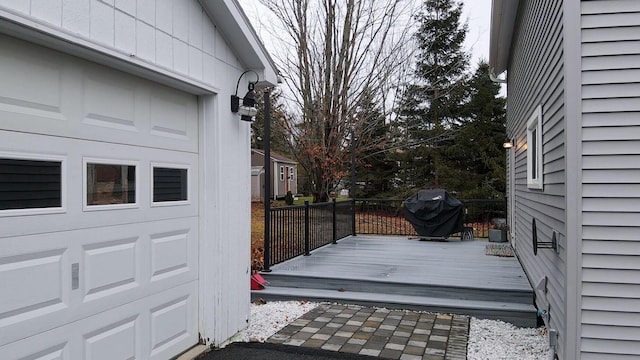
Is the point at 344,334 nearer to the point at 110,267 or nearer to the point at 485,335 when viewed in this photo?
the point at 485,335

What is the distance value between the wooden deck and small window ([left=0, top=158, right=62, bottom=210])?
11.0 feet

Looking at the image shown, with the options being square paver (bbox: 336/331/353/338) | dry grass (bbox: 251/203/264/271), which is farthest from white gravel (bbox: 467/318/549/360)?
dry grass (bbox: 251/203/264/271)

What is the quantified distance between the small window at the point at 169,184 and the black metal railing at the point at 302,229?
2475 mm

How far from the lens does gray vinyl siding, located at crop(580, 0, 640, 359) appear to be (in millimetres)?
2809

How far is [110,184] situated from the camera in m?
2.73

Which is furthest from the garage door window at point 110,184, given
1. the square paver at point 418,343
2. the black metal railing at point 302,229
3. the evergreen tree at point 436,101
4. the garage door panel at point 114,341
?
the evergreen tree at point 436,101

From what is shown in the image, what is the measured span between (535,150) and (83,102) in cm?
456

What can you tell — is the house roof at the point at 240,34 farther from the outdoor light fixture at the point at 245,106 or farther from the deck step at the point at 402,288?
the deck step at the point at 402,288

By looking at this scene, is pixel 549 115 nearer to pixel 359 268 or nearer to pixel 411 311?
pixel 411 311

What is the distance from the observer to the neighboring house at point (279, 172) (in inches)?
991

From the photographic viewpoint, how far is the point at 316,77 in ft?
42.4

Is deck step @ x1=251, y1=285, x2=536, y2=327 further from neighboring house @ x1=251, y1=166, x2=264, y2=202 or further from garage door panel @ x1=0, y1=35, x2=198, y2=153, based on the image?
neighboring house @ x1=251, y1=166, x2=264, y2=202

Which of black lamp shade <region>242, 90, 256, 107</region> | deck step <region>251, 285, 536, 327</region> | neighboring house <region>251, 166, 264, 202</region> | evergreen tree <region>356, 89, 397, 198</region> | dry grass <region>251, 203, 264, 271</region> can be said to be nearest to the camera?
black lamp shade <region>242, 90, 256, 107</region>

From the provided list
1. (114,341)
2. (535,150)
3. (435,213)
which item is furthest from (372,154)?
(114,341)
